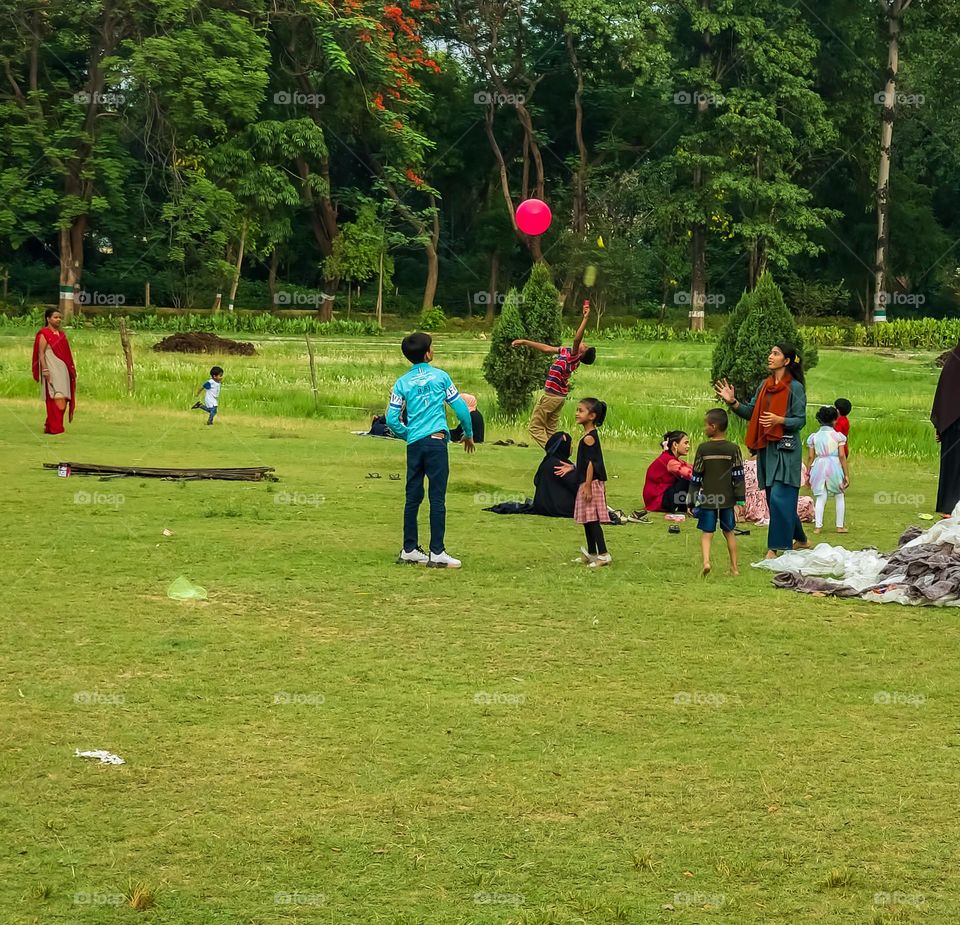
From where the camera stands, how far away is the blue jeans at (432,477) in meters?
11.2

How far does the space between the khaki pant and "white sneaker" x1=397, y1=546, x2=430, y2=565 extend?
5.51m

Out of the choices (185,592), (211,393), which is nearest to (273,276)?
(211,393)

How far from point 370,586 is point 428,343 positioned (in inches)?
76.8

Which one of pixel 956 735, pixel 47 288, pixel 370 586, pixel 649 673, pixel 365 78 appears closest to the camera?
pixel 956 735

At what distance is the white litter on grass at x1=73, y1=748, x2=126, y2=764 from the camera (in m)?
6.50

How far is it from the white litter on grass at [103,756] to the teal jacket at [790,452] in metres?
6.62

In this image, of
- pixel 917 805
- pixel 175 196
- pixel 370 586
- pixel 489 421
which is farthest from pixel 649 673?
pixel 175 196

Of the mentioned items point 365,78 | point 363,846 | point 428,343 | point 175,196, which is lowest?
point 363,846

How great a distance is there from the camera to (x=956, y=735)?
7172mm

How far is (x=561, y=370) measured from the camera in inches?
648

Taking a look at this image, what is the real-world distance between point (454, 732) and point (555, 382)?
9.86 m

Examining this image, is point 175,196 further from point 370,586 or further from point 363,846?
point 363,846

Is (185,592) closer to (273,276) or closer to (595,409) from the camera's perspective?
(595,409)

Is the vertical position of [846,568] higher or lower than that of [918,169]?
lower
